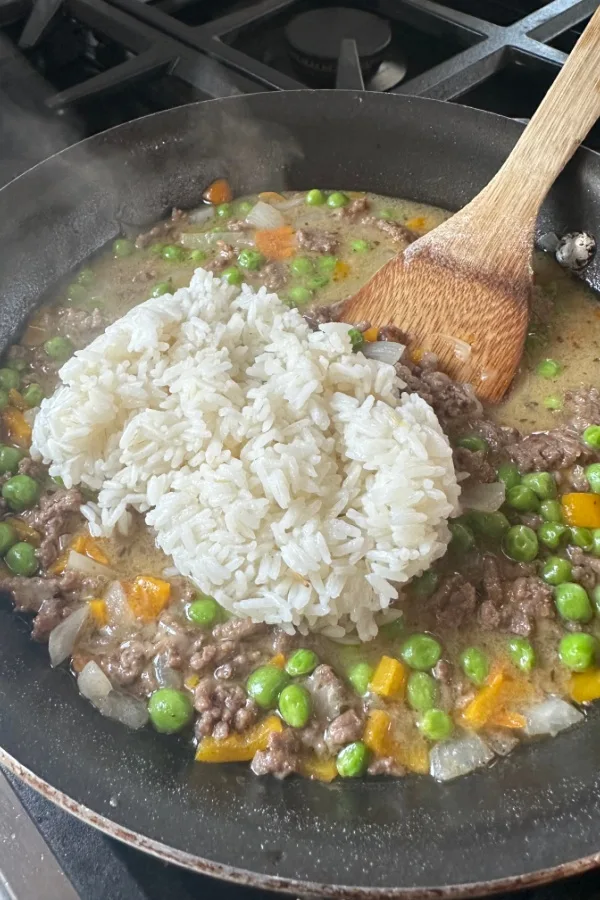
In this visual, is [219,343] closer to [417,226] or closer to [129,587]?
[129,587]

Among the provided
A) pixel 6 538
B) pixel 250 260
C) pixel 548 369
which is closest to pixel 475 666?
pixel 548 369

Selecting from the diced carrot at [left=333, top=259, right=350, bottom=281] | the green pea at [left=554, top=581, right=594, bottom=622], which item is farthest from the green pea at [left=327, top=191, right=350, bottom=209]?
the green pea at [left=554, top=581, right=594, bottom=622]

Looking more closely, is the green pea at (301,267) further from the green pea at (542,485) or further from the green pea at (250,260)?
the green pea at (542,485)

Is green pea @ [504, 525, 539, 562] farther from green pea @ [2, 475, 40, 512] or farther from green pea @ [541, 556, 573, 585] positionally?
green pea @ [2, 475, 40, 512]

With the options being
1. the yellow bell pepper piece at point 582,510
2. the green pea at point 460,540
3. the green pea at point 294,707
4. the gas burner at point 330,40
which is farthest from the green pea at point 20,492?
the gas burner at point 330,40

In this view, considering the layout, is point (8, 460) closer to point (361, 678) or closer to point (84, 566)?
point (84, 566)
